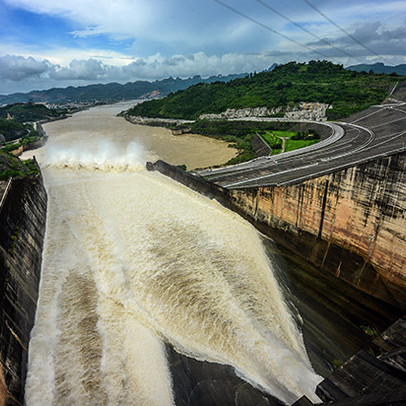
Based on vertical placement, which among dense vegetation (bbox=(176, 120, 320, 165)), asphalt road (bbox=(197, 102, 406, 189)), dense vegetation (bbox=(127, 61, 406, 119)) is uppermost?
A: dense vegetation (bbox=(127, 61, 406, 119))

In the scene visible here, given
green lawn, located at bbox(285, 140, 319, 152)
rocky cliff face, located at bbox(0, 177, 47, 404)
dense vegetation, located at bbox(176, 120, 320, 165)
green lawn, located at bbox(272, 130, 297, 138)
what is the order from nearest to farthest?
rocky cliff face, located at bbox(0, 177, 47, 404) → green lawn, located at bbox(285, 140, 319, 152) → dense vegetation, located at bbox(176, 120, 320, 165) → green lawn, located at bbox(272, 130, 297, 138)

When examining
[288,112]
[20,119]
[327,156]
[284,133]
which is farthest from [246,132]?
[20,119]

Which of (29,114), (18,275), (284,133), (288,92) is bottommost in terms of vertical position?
(284,133)

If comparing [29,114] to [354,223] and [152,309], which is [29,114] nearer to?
[152,309]

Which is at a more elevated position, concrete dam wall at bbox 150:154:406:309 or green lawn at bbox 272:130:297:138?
concrete dam wall at bbox 150:154:406:309

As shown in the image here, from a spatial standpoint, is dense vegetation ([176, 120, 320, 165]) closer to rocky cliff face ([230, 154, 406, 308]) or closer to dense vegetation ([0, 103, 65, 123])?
rocky cliff face ([230, 154, 406, 308])

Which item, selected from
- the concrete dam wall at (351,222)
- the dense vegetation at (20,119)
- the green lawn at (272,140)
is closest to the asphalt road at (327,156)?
the concrete dam wall at (351,222)

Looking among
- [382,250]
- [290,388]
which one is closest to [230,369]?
[290,388]

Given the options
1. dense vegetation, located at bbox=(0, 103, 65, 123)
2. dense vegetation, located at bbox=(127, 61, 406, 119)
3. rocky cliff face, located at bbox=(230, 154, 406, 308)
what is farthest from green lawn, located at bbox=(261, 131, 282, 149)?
dense vegetation, located at bbox=(0, 103, 65, 123)
